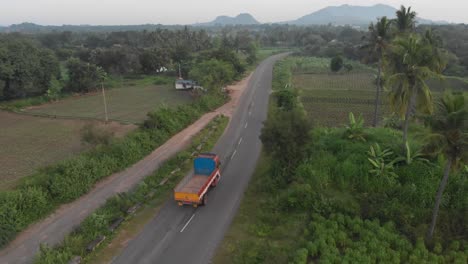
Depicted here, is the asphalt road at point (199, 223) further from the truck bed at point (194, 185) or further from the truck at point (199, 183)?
the truck bed at point (194, 185)

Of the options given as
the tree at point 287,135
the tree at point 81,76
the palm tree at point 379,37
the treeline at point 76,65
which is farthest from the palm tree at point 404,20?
the tree at point 81,76

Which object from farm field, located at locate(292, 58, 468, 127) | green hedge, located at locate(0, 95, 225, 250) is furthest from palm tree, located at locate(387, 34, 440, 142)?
green hedge, located at locate(0, 95, 225, 250)

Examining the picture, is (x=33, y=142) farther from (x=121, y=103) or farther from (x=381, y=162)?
(x=381, y=162)

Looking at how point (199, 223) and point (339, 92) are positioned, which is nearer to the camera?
point (199, 223)

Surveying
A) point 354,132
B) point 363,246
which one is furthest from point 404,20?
point 363,246

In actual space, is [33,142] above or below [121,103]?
below

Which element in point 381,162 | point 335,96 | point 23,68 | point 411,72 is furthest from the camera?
point 335,96

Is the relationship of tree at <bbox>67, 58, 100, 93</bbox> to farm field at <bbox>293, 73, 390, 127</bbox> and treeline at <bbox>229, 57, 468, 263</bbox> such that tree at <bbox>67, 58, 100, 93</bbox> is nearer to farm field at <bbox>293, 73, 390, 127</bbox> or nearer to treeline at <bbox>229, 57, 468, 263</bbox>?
farm field at <bbox>293, 73, 390, 127</bbox>

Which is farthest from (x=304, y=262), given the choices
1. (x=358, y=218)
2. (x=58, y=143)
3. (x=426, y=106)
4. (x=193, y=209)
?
(x=58, y=143)
